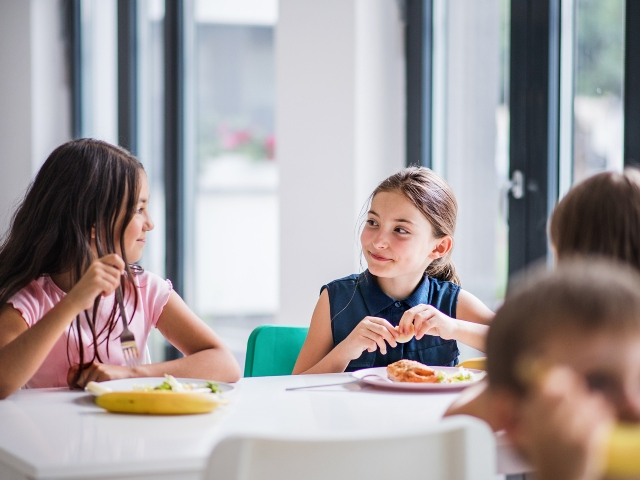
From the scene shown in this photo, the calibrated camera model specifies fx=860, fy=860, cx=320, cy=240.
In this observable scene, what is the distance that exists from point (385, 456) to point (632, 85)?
1.79 metres

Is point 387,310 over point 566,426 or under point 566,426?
under

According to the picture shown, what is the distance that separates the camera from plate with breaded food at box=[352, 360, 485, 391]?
5.43 ft

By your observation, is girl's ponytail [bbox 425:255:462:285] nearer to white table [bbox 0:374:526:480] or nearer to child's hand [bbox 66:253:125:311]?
white table [bbox 0:374:526:480]

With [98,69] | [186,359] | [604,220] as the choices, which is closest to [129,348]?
[186,359]

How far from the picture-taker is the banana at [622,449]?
65 centimetres

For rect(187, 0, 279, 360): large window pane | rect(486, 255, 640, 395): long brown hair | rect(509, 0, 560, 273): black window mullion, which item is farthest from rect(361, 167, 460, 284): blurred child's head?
rect(187, 0, 279, 360): large window pane

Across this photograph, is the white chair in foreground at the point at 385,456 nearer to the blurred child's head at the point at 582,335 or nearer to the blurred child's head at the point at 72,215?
the blurred child's head at the point at 582,335

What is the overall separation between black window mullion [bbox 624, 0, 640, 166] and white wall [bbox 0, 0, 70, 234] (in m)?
3.33

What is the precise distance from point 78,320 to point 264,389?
1.52ft

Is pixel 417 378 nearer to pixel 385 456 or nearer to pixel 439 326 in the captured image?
pixel 439 326

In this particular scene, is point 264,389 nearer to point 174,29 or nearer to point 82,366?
point 82,366

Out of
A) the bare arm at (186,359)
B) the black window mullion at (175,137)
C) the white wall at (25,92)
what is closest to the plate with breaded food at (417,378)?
the bare arm at (186,359)

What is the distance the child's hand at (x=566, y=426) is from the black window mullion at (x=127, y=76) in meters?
4.24

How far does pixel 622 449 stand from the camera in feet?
2.14
